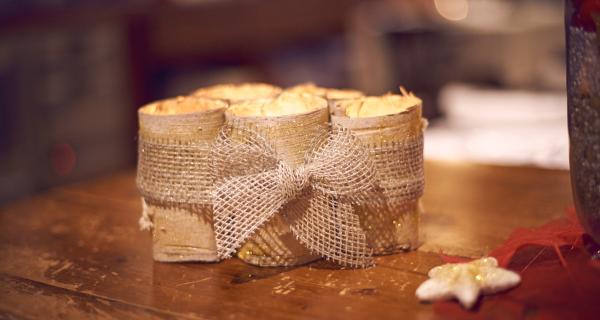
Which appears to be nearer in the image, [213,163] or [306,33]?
[213,163]

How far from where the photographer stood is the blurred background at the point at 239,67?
2.72 m

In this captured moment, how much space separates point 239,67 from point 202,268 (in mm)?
2350

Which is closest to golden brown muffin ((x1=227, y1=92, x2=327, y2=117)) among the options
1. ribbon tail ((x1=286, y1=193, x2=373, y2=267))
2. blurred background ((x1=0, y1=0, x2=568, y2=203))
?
ribbon tail ((x1=286, y1=193, x2=373, y2=267))

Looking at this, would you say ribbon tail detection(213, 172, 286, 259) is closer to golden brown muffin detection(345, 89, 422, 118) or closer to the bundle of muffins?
the bundle of muffins

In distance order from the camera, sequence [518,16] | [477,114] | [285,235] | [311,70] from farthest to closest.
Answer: [518,16], [311,70], [477,114], [285,235]

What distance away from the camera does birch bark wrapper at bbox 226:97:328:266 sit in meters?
0.83

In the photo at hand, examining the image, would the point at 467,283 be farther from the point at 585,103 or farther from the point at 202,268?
the point at 202,268

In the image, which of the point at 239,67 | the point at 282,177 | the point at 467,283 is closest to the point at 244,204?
the point at 282,177

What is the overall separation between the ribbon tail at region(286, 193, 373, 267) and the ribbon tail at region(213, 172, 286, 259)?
4 centimetres

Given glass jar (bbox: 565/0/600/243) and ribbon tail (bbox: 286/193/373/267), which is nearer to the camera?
glass jar (bbox: 565/0/600/243)

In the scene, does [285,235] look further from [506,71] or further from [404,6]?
[404,6]

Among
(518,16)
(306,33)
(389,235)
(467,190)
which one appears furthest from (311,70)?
(389,235)

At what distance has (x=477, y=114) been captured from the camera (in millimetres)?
3062

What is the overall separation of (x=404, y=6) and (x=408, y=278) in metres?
3.61
